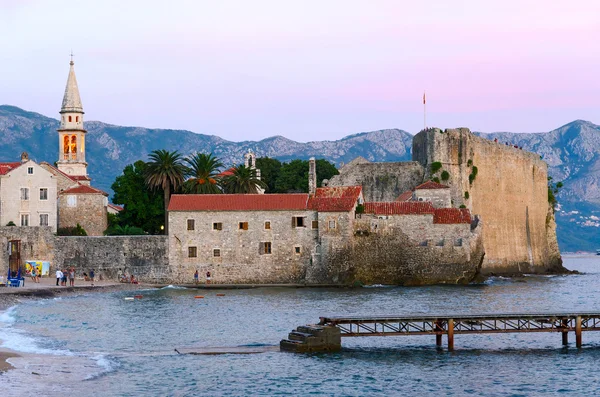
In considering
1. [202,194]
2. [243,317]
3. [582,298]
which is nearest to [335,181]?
[202,194]

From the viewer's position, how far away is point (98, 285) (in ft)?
238

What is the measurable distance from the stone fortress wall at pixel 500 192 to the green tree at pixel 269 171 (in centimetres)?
1826

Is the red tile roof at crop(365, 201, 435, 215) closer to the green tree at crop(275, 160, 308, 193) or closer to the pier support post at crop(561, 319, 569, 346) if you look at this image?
the green tree at crop(275, 160, 308, 193)

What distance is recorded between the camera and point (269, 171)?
112 metres

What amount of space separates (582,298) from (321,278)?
1867cm

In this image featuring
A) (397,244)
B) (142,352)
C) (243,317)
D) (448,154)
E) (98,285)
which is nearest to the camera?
(142,352)

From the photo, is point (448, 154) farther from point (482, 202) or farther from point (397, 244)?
point (397, 244)

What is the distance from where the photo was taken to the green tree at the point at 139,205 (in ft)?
284

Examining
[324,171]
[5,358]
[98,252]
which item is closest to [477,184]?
[324,171]

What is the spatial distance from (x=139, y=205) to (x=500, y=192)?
35825 millimetres

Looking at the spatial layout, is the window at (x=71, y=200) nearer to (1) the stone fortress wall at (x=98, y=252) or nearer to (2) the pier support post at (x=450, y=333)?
(1) the stone fortress wall at (x=98, y=252)

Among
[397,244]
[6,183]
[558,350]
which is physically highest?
[6,183]

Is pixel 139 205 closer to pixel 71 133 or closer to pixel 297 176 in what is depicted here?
pixel 71 133

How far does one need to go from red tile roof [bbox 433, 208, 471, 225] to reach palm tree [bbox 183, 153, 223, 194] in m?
18.5
